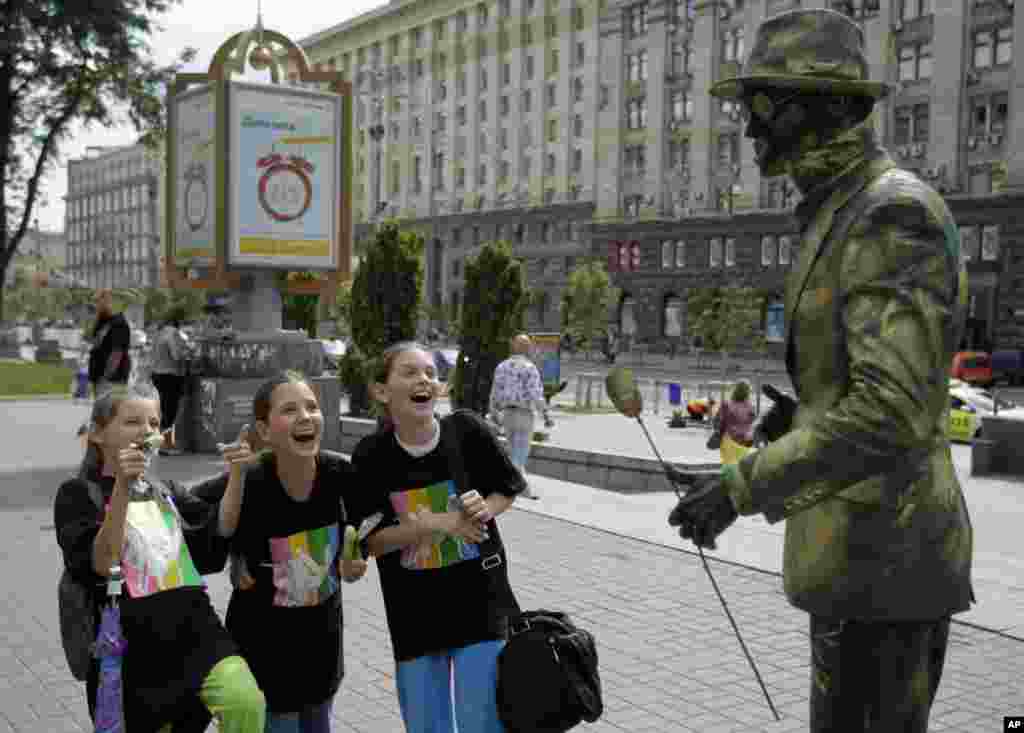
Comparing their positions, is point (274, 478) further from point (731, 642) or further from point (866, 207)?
point (731, 642)

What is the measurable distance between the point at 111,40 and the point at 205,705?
28.4 meters

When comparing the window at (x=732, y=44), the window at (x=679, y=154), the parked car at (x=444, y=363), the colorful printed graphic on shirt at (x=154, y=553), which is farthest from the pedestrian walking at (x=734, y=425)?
the window at (x=679, y=154)

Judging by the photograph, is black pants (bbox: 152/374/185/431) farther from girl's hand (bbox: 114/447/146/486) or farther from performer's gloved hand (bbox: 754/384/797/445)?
performer's gloved hand (bbox: 754/384/797/445)

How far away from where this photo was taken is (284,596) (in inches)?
142

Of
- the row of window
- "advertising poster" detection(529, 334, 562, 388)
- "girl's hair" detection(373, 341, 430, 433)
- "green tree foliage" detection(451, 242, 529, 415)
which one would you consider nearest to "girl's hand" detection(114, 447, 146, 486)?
"girl's hair" detection(373, 341, 430, 433)

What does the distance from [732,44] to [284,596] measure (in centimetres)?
5583

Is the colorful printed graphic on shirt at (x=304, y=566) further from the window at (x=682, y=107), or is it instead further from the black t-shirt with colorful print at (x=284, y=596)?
the window at (x=682, y=107)

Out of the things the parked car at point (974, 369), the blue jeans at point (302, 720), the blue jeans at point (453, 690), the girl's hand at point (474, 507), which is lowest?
the parked car at point (974, 369)

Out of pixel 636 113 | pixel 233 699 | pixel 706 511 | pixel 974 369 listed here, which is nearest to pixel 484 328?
pixel 233 699

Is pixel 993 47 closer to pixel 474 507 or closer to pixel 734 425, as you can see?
pixel 734 425

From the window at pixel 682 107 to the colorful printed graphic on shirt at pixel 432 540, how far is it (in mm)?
55778

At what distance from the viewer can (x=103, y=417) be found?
3471 millimetres

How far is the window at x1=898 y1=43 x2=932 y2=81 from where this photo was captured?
4697 cm

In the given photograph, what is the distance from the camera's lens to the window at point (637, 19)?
60.5m
